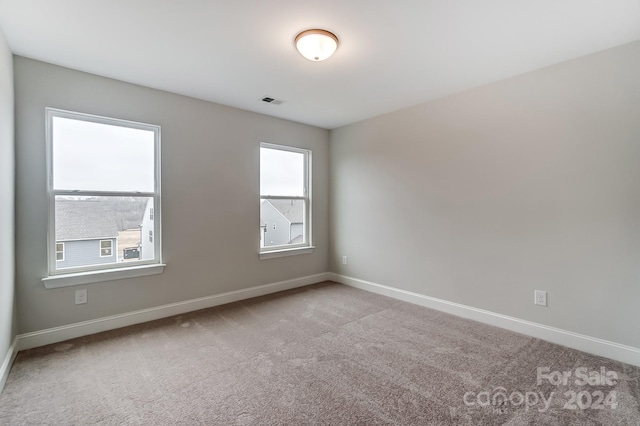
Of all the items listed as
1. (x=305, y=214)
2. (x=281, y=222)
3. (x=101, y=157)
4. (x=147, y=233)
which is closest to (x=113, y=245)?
(x=147, y=233)

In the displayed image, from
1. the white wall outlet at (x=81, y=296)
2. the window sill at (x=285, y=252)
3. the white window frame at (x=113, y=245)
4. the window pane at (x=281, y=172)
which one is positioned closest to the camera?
the white window frame at (x=113, y=245)

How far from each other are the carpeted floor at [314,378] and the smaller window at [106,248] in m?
0.78

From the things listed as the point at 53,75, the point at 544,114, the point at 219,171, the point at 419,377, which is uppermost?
the point at 53,75

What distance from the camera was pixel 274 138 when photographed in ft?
14.2

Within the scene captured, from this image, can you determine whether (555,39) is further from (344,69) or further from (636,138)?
(344,69)

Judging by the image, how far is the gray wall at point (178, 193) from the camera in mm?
2625

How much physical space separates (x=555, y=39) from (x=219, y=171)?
3515 millimetres

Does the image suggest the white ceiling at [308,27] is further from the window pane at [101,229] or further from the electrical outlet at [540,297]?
the electrical outlet at [540,297]

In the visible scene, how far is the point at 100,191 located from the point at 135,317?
4.42ft

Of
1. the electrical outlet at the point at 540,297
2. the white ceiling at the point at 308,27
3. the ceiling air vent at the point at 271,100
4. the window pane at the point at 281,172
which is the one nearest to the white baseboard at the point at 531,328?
the electrical outlet at the point at 540,297

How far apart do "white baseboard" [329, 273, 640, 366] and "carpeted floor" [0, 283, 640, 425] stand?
98 mm

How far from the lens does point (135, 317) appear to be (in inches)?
124

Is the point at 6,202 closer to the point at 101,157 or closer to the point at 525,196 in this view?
the point at 101,157

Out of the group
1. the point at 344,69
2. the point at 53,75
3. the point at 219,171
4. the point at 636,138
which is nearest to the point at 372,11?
the point at 344,69
